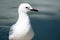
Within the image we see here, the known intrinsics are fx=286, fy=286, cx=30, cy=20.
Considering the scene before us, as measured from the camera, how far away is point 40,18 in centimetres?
622

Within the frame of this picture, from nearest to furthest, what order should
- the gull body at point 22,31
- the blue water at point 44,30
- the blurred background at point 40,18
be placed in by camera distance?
the gull body at point 22,31, the blue water at point 44,30, the blurred background at point 40,18

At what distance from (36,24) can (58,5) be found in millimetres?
1383

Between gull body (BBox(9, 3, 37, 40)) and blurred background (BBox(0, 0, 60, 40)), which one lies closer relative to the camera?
gull body (BBox(9, 3, 37, 40))

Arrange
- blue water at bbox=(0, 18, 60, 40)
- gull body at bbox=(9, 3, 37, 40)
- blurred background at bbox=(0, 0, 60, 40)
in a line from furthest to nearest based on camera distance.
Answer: blurred background at bbox=(0, 0, 60, 40)
blue water at bbox=(0, 18, 60, 40)
gull body at bbox=(9, 3, 37, 40)

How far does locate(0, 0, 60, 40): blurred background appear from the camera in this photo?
550 centimetres

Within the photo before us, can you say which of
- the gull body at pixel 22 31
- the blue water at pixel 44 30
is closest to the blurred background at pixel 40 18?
the blue water at pixel 44 30

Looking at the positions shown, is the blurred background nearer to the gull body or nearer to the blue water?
the blue water

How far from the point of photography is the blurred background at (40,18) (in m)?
5.50

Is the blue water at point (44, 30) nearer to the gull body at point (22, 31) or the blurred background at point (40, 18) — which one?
the blurred background at point (40, 18)

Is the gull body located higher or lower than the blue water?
higher

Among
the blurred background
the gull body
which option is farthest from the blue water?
the gull body

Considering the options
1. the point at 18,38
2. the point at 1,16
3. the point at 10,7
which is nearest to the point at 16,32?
the point at 18,38

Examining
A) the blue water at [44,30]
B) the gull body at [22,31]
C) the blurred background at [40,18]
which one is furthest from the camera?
the blurred background at [40,18]

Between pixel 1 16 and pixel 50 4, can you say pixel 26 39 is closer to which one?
pixel 1 16
